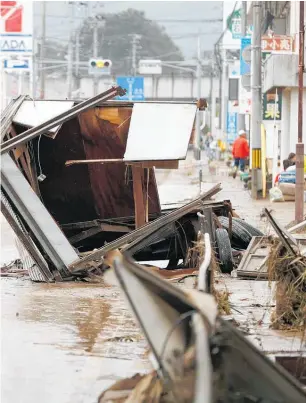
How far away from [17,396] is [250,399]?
2.93 metres

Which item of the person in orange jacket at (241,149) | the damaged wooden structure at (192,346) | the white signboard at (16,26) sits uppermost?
the white signboard at (16,26)

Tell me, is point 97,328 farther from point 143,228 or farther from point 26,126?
point 26,126

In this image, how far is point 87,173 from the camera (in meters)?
14.9

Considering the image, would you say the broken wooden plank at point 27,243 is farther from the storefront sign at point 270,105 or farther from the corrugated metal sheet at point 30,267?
the storefront sign at point 270,105

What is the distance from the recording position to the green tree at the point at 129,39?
120m

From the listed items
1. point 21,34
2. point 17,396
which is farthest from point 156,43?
point 17,396

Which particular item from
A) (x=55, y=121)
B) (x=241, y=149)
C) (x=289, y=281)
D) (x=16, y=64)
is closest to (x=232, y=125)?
(x=16, y=64)

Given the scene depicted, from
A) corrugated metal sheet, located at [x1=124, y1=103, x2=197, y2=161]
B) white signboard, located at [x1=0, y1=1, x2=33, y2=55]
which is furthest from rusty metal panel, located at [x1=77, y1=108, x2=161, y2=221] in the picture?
white signboard, located at [x1=0, y1=1, x2=33, y2=55]

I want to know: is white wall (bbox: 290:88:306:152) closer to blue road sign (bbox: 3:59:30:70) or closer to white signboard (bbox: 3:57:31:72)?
white signboard (bbox: 3:57:31:72)

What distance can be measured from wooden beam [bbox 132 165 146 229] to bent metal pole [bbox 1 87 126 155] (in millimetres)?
1180

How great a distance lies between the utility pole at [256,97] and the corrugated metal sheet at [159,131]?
14.7m

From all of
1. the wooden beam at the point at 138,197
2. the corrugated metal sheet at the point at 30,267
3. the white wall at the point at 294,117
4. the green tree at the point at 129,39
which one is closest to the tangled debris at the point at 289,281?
the corrugated metal sheet at the point at 30,267

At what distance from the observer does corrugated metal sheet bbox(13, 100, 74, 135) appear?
42.7ft

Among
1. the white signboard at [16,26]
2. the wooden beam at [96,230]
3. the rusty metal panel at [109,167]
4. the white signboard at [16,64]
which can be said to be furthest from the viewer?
the white signboard at [16,64]
